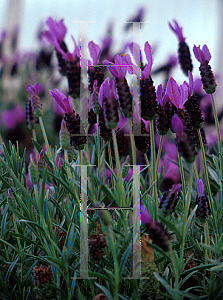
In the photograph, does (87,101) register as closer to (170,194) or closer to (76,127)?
(76,127)

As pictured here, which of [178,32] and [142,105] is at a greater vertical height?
[178,32]

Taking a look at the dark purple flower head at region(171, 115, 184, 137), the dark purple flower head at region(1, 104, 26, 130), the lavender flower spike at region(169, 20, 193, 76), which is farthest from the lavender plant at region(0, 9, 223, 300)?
the dark purple flower head at region(1, 104, 26, 130)

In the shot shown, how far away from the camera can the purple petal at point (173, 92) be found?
0.45 m

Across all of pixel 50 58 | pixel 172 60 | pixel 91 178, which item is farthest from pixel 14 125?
pixel 91 178

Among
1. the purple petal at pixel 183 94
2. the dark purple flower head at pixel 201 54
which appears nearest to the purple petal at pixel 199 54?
the dark purple flower head at pixel 201 54

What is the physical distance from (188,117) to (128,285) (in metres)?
0.27

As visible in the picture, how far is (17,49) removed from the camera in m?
1.23

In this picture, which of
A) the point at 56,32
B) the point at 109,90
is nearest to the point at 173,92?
the point at 109,90

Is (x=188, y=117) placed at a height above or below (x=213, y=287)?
above

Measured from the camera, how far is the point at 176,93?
1.50 feet

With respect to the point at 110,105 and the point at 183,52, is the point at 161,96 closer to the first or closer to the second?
the point at 110,105

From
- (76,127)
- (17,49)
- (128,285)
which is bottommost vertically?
(128,285)

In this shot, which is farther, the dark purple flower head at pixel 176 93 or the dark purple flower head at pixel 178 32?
the dark purple flower head at pixel 178 32

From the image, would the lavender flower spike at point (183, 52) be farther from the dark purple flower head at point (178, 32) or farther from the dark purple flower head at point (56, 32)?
the dark purple flower head at point (56, 32)
